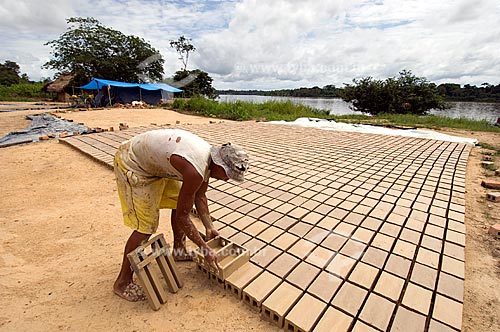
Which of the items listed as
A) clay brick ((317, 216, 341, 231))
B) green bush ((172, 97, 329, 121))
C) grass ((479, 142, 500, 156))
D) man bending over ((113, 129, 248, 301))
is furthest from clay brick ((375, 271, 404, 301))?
green bush ((172, 97, 329, 121))

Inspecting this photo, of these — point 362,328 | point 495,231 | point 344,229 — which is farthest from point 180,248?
point 495,231

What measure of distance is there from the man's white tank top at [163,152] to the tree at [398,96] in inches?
673

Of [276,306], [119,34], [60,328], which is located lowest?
[60,328]

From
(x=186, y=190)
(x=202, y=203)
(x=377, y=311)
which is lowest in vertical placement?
(x=377, y=311)

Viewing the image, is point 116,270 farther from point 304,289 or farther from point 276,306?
point 304,289

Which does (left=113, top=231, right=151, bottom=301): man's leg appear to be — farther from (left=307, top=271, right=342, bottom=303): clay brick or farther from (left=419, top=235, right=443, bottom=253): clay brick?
(left=419, top=235, right=443, bottom=253): clay brick

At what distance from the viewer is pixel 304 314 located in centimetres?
130

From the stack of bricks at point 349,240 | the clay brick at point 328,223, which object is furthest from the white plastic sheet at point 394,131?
the clay brick at point 328,223

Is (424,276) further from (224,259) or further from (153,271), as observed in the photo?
(153,271)

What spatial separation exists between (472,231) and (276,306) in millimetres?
1994

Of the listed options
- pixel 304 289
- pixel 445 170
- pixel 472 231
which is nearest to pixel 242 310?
pixel 304 289

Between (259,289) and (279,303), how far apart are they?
147 mm

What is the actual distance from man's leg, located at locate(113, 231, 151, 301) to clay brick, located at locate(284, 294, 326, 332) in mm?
896

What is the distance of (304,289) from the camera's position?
4.80 ft
